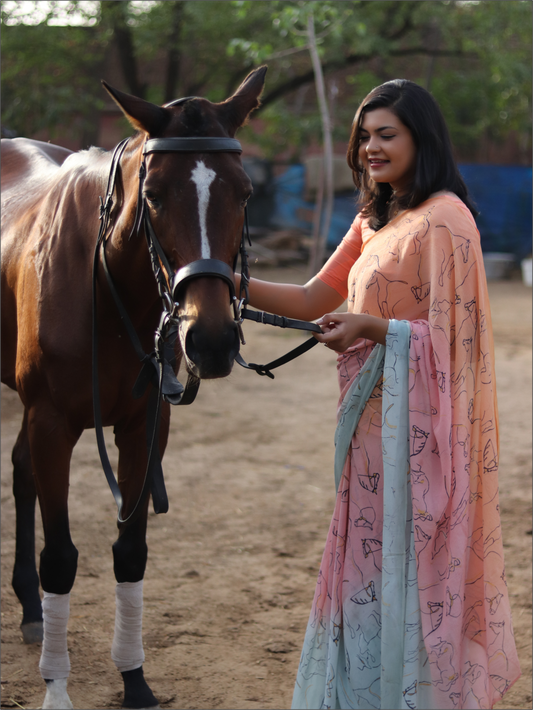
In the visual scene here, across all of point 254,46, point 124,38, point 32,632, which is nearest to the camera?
point 32,632

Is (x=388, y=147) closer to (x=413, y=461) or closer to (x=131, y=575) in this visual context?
(x=413, y=461)

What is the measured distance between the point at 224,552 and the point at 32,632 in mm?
1059

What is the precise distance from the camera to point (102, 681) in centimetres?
270

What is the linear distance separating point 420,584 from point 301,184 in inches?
564

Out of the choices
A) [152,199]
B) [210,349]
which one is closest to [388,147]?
[152,199]

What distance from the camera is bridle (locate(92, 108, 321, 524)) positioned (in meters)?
1.73

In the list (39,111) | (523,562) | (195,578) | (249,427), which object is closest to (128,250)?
(195,578)

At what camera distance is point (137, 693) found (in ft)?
8.26

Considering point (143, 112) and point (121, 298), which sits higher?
point (143, 112)

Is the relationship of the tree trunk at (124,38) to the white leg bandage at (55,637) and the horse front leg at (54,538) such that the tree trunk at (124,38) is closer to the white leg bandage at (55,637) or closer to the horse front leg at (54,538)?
the horse front leg at (54,538)

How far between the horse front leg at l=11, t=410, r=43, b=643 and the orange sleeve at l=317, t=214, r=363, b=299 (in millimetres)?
1515

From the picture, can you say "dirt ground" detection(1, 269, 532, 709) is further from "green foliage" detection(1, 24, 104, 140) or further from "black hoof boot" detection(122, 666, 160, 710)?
"green foliage" detection(1, 24, 104, 140)

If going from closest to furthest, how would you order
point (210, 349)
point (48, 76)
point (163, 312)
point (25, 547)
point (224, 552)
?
point (210, 349)
point (163, 312)
point (25, 547)
point (224, 552)
point (48, 76)

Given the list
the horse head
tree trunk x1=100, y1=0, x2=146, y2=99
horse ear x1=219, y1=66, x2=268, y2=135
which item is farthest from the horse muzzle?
tree trunk x1=100, y1=0, x2=146, y2=99
